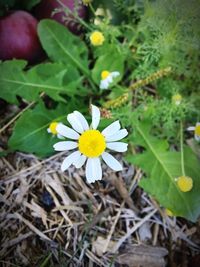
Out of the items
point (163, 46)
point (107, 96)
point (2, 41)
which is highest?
point (2, 41)

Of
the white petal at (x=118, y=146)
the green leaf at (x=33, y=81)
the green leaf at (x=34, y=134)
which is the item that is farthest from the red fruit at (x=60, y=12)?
the white petal at (x=118, y=146)

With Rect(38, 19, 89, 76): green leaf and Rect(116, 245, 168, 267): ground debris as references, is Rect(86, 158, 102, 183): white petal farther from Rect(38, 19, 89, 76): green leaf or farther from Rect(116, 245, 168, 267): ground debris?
Rect(38, 19, 89, 76): green leaf

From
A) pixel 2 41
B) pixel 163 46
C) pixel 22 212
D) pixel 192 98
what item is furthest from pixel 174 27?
pixel 22 212

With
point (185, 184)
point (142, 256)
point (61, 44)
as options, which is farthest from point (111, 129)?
point (61, 44)

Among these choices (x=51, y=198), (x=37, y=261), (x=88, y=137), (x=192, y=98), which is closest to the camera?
(x=88, y=137)

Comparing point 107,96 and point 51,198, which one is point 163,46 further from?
point 51,198
